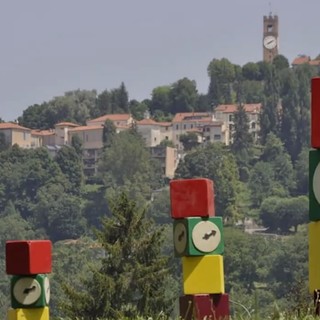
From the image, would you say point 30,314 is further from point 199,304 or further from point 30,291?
point 199,304

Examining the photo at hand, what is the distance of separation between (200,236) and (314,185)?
2017 mm

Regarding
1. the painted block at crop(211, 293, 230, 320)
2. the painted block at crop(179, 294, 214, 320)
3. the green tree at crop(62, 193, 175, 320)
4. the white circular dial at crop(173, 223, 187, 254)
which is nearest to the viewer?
the painted block at crop(179, 294, 214, 320)

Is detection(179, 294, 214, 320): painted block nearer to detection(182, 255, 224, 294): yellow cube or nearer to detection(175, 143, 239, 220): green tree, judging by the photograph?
detection(182, 255, 224, 294): yellow cube

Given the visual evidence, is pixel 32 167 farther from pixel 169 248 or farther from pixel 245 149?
pixel 169 248

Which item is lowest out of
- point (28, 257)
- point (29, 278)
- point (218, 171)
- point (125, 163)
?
point (29, 278)

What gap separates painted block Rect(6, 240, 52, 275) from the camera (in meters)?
13.9

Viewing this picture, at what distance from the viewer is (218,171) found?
18012cm

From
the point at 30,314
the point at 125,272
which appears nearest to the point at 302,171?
the point at 125,272

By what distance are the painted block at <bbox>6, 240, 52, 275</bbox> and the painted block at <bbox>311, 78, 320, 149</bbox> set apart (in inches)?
122

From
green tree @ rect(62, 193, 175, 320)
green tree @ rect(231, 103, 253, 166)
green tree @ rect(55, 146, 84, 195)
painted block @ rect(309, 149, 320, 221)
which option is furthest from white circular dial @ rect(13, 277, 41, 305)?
green tree @ rect(231, 103, 253, 166)

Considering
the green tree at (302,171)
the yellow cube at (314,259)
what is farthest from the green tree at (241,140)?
the yellow cube at (314,259)

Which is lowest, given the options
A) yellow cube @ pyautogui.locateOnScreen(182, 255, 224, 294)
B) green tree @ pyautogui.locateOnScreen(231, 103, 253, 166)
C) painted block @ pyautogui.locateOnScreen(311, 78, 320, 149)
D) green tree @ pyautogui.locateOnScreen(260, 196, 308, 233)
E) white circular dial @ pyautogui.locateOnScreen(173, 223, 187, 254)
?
green tree @ pyautogui.locateOnScreen(260, 196, 308, 233)

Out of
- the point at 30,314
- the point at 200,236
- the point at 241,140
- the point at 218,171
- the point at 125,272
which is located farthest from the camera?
the point at 241,140

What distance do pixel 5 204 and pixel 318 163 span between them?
176873mm
